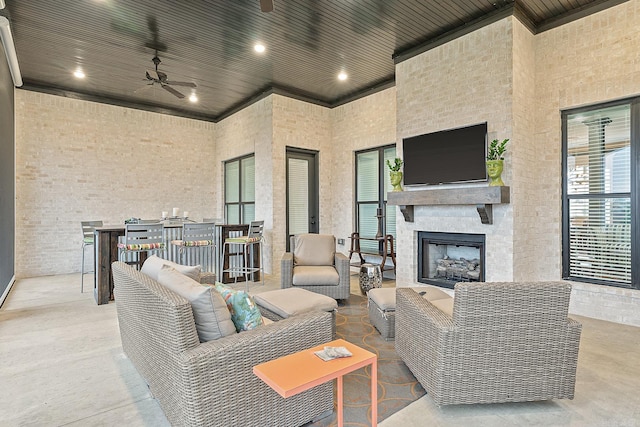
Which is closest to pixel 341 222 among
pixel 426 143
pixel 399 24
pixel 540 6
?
pixel 426 143

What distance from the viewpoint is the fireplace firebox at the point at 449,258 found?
4562 millimetres

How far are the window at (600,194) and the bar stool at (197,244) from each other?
4.69 m

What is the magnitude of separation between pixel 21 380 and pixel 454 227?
4517mm

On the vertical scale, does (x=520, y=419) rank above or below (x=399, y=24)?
below

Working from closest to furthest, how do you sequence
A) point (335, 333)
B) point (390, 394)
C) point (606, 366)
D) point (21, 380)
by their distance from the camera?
point (390, 394), point (21, 380), point (606, 366), point (335, 333)

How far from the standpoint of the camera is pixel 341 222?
24.0ft

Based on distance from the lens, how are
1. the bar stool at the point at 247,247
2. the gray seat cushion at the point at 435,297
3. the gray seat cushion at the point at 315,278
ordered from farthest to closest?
the bar stool at the point at 247,247 → the gray seat cushion at the point at 315,278 → the gray seat cushion at the point at 435,297

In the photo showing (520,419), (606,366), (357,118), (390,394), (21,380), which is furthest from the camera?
(357,118)

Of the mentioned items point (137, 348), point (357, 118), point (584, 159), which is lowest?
point (137, 348)

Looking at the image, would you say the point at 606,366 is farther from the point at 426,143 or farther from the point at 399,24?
the point at 399,24

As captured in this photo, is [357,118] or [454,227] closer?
[454,227]

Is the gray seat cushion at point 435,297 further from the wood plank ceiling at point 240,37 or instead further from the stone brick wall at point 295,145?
the stone brick wall at point 295,145

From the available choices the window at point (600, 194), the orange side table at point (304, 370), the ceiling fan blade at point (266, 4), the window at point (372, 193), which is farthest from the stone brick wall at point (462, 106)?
the orange side table at point (304, 370)

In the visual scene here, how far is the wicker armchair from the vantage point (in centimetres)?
197
